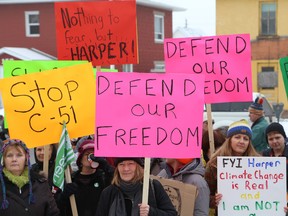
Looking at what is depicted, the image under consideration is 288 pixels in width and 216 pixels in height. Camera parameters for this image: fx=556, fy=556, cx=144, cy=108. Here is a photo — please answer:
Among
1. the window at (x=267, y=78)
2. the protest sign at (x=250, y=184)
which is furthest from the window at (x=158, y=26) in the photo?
the protest sign at (x=250, y=184)

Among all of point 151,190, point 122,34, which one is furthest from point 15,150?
point 122,34

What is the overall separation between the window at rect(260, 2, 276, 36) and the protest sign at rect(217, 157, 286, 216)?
25.2m

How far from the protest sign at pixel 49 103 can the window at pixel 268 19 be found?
81.7 feet

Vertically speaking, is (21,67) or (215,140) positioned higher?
(21,67)

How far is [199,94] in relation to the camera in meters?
3.95

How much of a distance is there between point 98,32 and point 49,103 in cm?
192

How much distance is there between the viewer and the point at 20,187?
406cm

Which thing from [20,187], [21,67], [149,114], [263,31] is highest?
[263,31]

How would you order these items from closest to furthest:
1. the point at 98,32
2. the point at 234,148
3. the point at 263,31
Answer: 1. the point at 234,148
2. the point at 98,32
3. the point at 263,31

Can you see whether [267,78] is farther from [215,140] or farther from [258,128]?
[215,140]

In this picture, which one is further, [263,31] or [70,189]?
[263,31]

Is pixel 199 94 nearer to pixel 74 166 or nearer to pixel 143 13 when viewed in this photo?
pixel 74 166

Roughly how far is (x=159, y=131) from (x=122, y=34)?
2681mm

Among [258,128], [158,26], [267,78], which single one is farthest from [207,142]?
[158,26]
